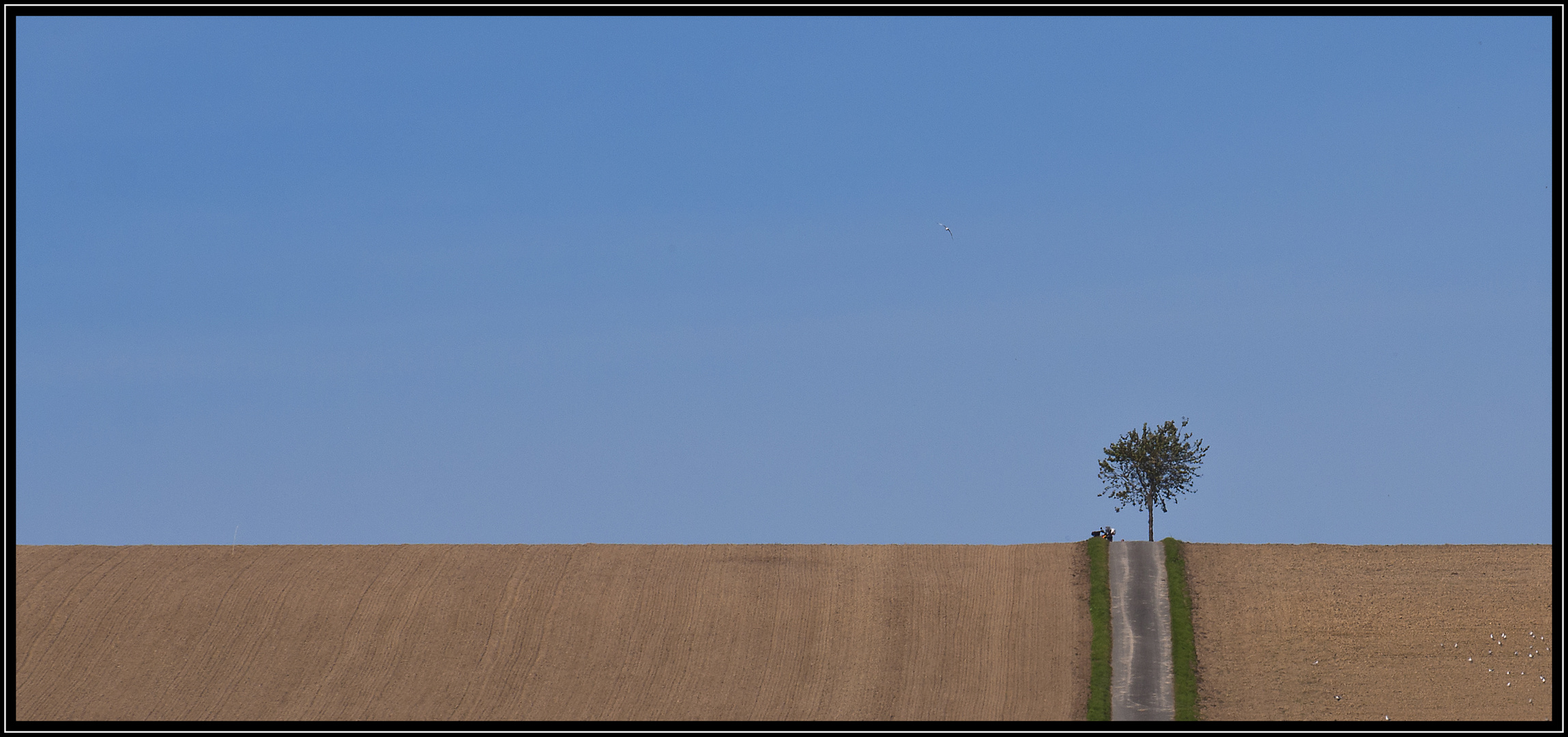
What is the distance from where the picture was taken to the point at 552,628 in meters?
47.2

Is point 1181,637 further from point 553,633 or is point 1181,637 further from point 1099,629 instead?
point 553,633

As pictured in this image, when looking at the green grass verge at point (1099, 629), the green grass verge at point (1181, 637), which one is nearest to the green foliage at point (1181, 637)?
the green grass verge at point (1181, 637)

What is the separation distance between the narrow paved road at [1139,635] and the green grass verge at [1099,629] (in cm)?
19

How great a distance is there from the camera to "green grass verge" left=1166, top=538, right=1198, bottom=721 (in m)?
40.1

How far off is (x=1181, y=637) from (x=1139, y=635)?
1.38 metres

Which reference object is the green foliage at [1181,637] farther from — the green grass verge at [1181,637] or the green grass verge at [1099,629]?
the green grass verge at [1099,629]

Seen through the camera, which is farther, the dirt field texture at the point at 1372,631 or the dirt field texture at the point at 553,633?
the dirt field texture at the point at 553,633

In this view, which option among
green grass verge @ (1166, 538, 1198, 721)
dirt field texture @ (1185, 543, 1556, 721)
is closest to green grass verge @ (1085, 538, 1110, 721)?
green grass verge @ (1166, 538, 1198, 721)

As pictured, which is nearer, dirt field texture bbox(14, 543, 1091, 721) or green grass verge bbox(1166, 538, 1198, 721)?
green grass verge bbox(1166, 538, 1198, 721)

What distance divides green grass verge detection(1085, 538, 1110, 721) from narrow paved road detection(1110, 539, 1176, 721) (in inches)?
7.6

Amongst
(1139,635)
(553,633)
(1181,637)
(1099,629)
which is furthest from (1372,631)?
(553,633)

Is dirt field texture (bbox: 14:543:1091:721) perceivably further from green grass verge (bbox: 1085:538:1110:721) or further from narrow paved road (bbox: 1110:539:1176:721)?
narrow paved road (bbox: 1110:539:1176:721)

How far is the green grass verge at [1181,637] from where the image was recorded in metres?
40.1
